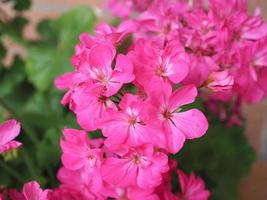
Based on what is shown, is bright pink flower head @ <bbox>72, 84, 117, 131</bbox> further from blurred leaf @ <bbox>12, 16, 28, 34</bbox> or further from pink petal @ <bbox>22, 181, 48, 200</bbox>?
blurred leaf @ <bbox>12, 16, 28, 34</bbox>

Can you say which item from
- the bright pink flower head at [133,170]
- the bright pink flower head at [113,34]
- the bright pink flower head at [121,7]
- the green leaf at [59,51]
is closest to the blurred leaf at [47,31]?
the green leaf at [59,51]

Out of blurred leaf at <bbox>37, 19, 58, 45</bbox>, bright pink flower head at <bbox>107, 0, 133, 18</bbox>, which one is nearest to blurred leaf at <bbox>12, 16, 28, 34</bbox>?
blurred leaf at <bbox>37, 19, 58, 45</bbox>

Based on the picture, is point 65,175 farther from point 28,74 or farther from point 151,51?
point 28,74

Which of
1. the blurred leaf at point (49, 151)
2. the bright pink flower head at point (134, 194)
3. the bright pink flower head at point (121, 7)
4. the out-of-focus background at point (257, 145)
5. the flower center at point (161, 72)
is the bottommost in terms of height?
the out-of-focus background at point (257, 145)

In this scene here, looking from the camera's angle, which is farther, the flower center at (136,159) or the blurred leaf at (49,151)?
the blurred leaf at (49,151)

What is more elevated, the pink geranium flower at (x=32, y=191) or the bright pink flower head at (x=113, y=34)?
the bright pink flower head at (x=113, y=34)

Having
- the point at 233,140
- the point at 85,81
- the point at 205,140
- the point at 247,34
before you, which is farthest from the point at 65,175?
the point at 233,140

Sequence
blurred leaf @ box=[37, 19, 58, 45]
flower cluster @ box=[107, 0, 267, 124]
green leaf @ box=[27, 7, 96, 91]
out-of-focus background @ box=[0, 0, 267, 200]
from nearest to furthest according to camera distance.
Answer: flower cluster @ box=[107, 0, 267, 124] → green leaf @ box=[27, 7, 96, 91] → blurred leaf @ box=[37, 19, 58, 45] → out-of-focus background @ box=[0, 0, 267, 200]

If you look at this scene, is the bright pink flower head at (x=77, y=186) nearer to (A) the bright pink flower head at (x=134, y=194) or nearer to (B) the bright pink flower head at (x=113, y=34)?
(A) the bright pink flower head at (x=134, y=194)

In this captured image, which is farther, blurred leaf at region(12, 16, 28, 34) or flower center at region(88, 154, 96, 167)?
blurred leaf at region(12, 16, 28, 34)
